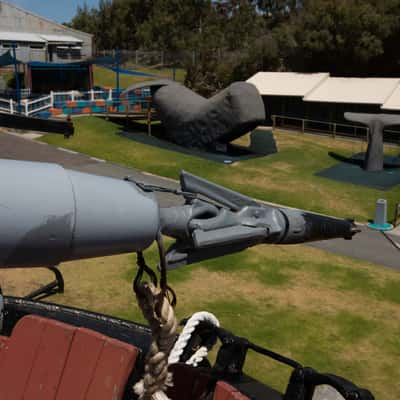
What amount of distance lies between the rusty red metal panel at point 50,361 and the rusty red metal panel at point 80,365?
5 cm

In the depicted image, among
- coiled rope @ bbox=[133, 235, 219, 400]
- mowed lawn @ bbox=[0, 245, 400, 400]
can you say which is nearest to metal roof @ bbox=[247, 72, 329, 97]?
mowed lawn @ bbox=[0, 245, 400, 400]

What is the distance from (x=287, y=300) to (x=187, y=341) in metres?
6.78

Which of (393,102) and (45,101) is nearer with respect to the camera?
(393,102)

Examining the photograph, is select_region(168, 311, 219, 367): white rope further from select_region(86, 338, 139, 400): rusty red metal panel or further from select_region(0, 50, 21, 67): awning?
select_region(0, 50, 21, 67): awning

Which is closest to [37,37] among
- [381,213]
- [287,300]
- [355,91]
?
[355,91]

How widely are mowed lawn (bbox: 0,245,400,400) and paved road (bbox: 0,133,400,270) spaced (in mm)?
721

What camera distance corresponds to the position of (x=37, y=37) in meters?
44.8

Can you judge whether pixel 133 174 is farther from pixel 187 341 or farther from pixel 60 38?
A: pixel 60 38

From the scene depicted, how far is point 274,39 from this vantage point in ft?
133

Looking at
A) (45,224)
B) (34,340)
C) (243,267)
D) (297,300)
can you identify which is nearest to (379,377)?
(297,300)

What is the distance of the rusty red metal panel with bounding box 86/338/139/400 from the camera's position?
405cm

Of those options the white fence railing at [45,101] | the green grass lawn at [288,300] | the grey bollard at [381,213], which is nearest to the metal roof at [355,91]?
the white fence railing at [45,101]

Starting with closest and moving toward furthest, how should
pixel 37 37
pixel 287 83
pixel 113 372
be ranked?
pixel 113 372
pixel 287 83
pixel 37 37

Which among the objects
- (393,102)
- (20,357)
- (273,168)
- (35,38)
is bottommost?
(273,168)
